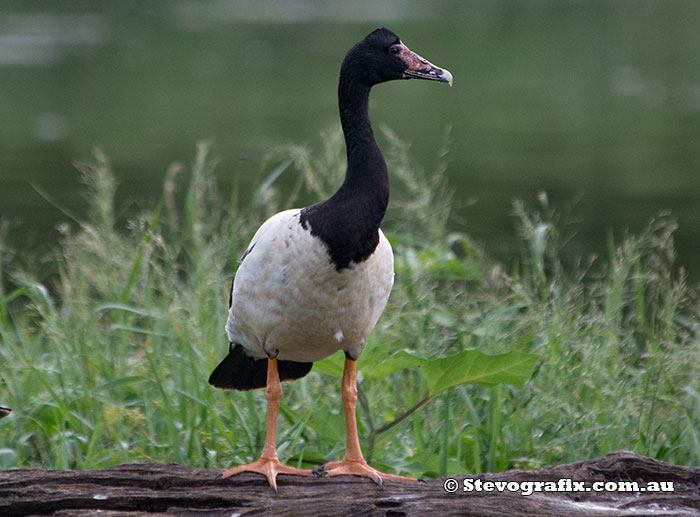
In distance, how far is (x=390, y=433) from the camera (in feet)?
14.8

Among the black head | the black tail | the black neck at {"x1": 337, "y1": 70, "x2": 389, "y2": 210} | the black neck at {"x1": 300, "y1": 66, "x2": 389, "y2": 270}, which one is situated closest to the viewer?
the black neck at {"x1": 300, "y1": 66, "x2": 389, "y2": 270}

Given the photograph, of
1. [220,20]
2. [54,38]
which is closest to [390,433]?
[54,38]

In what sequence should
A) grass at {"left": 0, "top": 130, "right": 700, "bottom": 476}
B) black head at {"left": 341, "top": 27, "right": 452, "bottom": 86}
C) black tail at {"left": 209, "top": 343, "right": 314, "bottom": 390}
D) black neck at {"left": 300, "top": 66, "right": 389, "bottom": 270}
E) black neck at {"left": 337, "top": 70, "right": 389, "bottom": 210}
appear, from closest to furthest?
black neck at {"left": 300, "top": 66, "right": 389, "bottom": 270}, black neck at {"left": 337, "top": 70, "right": 389, "bottom": 210}, black head at {"left": 341, "top": 27, "right": 452, "bottom": 86}, black tail at {"left": 209, "top": 343, "right": 314, "bottom": 390}, grass at {"left": 0, "top": 130, "right": 700, "bottom": 476}

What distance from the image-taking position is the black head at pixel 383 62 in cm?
377

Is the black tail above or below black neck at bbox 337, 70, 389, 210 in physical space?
below

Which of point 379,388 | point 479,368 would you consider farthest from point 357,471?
point 379,388

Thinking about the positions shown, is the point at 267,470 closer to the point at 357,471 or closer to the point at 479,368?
the point at 357,471

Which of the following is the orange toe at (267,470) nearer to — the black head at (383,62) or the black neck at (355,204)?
the black neck at (355,204)

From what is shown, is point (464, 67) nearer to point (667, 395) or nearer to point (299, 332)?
point (667, 395)

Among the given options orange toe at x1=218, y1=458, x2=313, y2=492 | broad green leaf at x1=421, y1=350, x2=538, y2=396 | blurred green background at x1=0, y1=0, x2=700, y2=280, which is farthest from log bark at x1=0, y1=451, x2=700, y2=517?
blurred green background at x1=0, y1=0, x2=700, y2=280

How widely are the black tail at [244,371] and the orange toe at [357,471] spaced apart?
1.81 feet

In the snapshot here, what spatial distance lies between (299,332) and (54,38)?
29.4 m

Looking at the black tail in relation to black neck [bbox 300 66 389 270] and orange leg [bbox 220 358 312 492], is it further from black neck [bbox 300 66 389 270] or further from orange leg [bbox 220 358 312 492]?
black neck [bbox 300 66 389 270]

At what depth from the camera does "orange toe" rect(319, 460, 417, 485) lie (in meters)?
3.65
